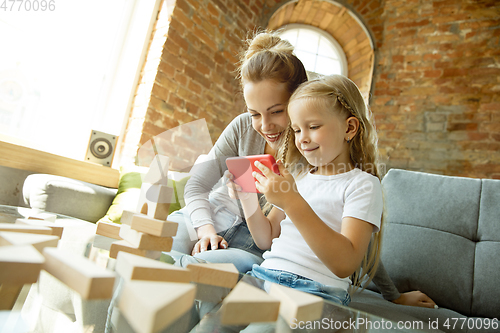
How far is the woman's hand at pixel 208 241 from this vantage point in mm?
1011

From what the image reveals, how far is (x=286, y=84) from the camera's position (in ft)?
3.43

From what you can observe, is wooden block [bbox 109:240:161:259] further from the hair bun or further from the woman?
the hair bun

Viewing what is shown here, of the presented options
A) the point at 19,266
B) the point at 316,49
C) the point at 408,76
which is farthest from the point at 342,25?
the point at 19,266

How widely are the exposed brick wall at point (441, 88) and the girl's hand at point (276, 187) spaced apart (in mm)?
2383

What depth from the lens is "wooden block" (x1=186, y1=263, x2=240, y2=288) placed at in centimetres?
44

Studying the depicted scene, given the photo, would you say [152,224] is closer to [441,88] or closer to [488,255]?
[488,255]

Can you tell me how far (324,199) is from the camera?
885 millimetres

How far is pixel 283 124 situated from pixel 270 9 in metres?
2.56

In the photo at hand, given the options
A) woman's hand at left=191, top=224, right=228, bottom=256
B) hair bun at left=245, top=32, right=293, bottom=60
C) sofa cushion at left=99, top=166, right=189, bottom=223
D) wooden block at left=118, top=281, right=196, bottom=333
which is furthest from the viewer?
sofa cushion at left=99, top=166, right=189, bottom=223

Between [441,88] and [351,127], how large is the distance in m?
Answer: 2.44

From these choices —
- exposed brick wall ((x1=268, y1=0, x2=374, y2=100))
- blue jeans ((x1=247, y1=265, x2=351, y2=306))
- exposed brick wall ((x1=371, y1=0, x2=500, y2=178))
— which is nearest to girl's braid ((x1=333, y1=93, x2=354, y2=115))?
blue jeans ((x1=247, y1=265, x2=351, y2=306))

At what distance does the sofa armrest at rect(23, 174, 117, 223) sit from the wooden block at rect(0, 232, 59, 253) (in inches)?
45.3

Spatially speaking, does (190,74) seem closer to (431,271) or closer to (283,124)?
(283,124)

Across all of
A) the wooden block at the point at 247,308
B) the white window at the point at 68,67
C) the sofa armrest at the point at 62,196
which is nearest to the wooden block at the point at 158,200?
the wooden block at the point at 247,308
